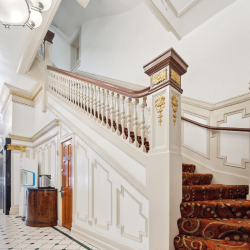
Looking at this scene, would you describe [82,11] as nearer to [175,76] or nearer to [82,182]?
[82,182]

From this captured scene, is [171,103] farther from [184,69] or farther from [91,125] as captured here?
[91,125]

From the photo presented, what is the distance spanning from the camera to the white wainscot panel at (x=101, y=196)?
8.32 ft

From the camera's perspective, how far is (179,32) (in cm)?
349

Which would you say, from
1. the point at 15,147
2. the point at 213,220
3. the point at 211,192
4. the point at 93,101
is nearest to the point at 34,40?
the point at 93,101

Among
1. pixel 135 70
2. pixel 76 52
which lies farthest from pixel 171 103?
pixel 76 52

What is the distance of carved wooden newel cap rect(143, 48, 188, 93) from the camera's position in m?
1.83

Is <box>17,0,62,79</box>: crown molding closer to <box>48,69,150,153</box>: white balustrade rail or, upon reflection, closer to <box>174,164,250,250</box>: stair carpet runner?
<box>48,69,150,153</box>: white balustrade rail

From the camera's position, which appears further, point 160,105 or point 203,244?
point 160,105

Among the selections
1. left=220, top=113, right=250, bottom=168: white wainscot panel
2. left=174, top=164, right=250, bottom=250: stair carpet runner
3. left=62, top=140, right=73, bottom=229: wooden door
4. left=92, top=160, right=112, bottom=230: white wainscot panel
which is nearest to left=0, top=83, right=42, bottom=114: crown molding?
left=62, top=140, right=73, bottom=229: wooden door

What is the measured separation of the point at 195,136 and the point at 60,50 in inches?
225

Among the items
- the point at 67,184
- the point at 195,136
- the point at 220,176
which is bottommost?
the point at 67,184

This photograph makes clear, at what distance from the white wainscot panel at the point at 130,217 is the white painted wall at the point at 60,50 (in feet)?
18.9

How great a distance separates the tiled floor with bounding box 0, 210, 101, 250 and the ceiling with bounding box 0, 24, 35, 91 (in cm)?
337

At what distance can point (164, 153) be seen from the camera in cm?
178
